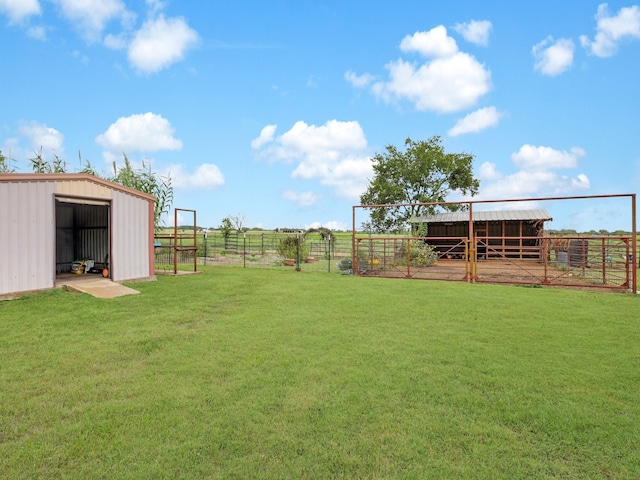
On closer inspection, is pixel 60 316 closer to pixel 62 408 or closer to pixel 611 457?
pixel 62 408

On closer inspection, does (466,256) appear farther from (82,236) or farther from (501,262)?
(82,236)

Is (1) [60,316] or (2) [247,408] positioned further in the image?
(1) [60,316]

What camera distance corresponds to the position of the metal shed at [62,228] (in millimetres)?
7961

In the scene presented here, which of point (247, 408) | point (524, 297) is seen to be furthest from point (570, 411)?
point (524, 297)

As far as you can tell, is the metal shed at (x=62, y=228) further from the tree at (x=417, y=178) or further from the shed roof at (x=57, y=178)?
the tree at (x=417, y=178)

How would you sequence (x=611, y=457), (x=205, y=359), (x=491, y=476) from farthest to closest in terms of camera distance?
(x=205, y=359) → (x=611, y=457) → (x=491, y=476)

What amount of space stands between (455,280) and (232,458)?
10.1 metres

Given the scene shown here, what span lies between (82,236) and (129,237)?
144 inches

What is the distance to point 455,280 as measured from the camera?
1151 cm

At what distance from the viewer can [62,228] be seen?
41.9ft

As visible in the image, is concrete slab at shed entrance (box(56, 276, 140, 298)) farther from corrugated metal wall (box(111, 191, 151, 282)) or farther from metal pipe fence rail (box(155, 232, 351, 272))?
metal pipe fence rail (box(155, 232, 351, 272))

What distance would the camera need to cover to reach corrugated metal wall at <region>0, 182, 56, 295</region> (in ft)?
25.8

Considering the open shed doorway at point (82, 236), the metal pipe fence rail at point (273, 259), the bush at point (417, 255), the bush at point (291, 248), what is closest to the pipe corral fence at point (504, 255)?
the bush at point (417, 255)

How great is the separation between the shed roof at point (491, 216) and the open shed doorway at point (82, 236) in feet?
49.0
